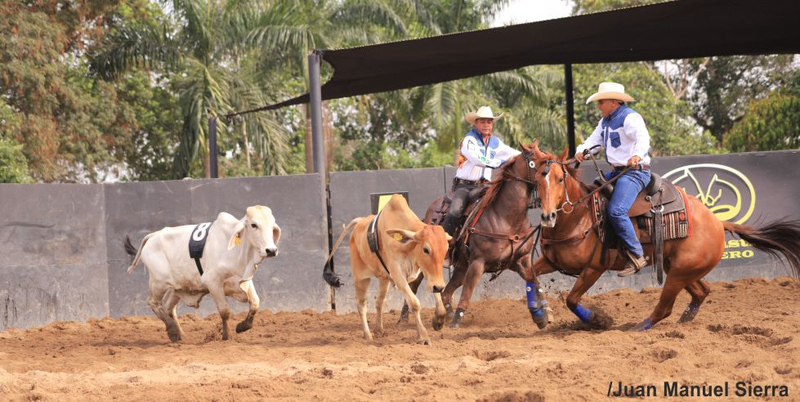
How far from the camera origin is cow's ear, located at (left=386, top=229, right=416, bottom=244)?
27.0ft

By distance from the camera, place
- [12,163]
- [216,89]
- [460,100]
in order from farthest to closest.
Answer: [460,100] < [216,89] < [12,163]

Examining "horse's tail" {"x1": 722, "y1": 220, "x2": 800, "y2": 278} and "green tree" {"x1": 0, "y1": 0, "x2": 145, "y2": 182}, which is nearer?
"horse's tail" {"x1": 722, "y1": 220, "x2": 800, "y2": 278}

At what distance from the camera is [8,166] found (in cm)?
2216

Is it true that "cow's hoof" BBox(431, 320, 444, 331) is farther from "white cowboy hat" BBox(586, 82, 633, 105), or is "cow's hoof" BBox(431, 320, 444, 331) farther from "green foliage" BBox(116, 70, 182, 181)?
"green foliage" BBox(116, 70, 182, 181)

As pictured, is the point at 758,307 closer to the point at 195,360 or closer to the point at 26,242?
the point at 195,360

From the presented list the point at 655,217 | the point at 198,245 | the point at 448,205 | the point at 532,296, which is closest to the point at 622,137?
the point at 655,217

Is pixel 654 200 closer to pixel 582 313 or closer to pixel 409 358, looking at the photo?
pixel 582 313

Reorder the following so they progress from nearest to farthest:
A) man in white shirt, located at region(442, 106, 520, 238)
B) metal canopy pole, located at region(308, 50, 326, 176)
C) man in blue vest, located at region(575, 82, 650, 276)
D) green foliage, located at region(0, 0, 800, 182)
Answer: man in blue vest, located at region(575, 82, 650, 276), man in white shirt, located at region(442, 106, 520, 238), metal canopy pole, located at region(308, 50, 326, 176), green foliage, located at region(0, 0, 800, 182)

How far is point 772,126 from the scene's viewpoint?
1057 inches

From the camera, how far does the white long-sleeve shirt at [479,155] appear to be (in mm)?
9992

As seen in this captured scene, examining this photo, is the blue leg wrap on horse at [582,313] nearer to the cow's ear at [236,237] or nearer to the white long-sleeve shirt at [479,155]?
the white long-sleeve shirt at [479,155]

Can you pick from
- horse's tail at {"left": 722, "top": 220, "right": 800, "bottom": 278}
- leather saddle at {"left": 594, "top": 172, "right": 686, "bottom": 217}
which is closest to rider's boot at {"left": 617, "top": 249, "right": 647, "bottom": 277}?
leather saddle at {"left": 594, "top": 172, "right": 686, "bottom": 217}

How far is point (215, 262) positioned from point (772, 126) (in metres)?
21.9

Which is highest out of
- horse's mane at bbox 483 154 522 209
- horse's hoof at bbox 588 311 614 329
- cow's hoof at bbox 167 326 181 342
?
horse's mane at bbox 483 154 522 209
